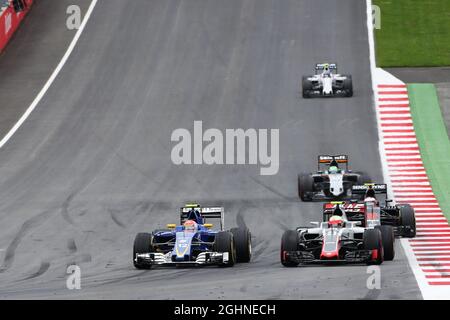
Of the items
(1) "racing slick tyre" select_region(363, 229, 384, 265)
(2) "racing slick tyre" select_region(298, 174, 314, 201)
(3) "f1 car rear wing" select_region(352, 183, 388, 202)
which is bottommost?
(1) "racing slick tyre" select_region(363, 229, 384, 265)

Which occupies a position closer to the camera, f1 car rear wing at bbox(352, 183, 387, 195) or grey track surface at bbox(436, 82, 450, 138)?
f1 car rear wing at bbox(352, 183, 387, 195)

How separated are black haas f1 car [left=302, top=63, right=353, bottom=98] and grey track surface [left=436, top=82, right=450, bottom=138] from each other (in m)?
3.36

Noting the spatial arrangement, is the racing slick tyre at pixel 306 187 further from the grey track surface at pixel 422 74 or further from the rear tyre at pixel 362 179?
the grey track surface at pixel 422 74

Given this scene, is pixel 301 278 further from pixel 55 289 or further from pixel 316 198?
pixel 316 198

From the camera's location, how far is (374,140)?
42438 mm

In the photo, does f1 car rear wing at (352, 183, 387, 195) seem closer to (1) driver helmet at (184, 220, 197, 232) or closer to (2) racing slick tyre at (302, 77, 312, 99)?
(1) driver helmet at (184, 220, 197, 232)

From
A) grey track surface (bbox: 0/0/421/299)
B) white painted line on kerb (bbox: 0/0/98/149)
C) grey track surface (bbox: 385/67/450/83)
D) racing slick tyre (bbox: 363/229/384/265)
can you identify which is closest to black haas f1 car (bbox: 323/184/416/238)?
grey track surface (bbox: 0/0/421/299)

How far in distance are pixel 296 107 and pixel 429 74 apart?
A: 635 cm

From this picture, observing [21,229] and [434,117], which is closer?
[21,229]

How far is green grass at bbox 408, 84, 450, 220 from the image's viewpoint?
37.1m

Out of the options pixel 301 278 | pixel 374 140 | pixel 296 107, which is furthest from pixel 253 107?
pixel 301 278

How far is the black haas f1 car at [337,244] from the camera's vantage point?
2652 centimetres

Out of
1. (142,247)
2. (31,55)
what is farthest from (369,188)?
(31,55)

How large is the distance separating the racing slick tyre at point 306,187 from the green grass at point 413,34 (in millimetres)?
16353
